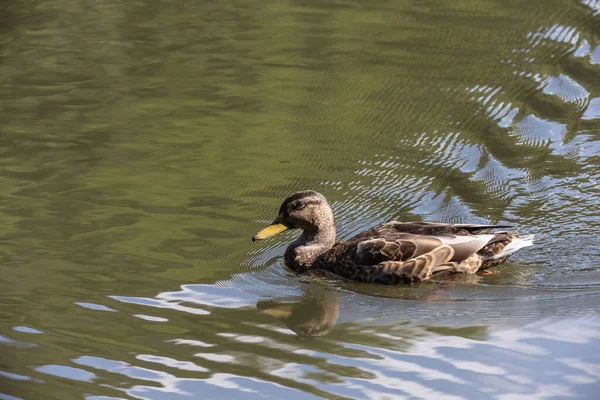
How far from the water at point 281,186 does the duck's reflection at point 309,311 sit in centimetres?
3

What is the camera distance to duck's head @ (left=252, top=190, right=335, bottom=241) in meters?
8.02

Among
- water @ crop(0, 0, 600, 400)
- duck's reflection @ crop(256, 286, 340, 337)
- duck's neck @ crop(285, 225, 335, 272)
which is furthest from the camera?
duck's neck @ crop(285, 225, 335, 272)

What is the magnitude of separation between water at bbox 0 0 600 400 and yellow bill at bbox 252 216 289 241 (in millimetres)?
182

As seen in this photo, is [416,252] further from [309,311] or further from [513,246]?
[309,311]

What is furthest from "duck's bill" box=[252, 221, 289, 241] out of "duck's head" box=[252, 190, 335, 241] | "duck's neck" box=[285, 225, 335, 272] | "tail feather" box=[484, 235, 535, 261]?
"tail feather" box=[484, 235, 535, 261]

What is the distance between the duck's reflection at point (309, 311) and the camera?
653cm

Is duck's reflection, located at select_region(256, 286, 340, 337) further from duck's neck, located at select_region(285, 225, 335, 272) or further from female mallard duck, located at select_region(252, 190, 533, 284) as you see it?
duck's neck, located at select_region(285, 225, 335, 272)

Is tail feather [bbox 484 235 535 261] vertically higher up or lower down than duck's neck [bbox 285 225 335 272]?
higher up

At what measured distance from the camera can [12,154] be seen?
9.80m

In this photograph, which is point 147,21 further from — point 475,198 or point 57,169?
point 475,198

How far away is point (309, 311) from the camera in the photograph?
691 cm

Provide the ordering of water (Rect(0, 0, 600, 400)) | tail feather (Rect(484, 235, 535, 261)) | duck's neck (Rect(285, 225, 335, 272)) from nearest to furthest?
water (Rect(0, 0, 600, 400)) → tail feather (Rect(484, 235, 535, 261)) → duck's neck (Rect(285, 225, 335, 272))

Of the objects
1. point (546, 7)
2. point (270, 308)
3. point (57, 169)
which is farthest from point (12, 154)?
point (546, 7)

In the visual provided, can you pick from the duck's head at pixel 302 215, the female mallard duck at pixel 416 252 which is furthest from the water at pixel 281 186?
the duck's head at pixel 302 215
